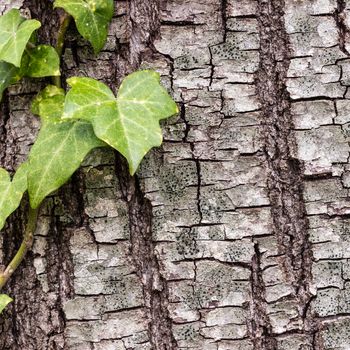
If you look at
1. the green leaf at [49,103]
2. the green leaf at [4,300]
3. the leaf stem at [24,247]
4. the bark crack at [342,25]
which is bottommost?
the green leaf at [4,300]

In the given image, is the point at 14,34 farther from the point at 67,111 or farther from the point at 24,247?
the point at 24,247

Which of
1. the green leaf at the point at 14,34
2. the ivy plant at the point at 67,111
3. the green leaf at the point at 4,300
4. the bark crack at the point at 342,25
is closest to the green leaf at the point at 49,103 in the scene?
the ivy plant at the point at 67,111

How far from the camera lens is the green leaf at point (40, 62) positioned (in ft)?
4.12

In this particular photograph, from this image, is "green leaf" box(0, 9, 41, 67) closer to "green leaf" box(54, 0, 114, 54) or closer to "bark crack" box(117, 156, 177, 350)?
"green leaf" box(54, 0, 114, 54)

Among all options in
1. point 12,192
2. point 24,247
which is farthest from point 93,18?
point 24,247

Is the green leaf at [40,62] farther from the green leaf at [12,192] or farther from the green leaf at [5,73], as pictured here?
the green leaf at [12,192]

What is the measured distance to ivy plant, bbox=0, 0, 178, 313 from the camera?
1155 mm

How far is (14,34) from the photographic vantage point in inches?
48.2

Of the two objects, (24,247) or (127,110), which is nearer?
(127,110)

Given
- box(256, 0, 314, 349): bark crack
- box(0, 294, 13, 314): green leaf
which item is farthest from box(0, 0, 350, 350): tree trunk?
box(0, 294, 13, 314): green leaf

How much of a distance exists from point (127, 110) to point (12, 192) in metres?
0.29

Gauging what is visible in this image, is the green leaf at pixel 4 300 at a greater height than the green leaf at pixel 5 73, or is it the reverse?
the green leaf at pixel 5 73

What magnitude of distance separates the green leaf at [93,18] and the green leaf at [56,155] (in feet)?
0.59

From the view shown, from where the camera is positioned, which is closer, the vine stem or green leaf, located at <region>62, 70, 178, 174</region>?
green leaf, located at <region>62, 70, 178, 174</region>
